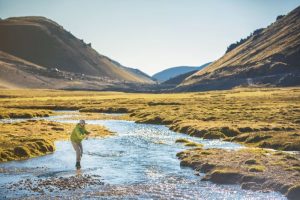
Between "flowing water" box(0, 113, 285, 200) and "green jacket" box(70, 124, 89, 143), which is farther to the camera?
"green jacket" box(70, 124, 89, 143)

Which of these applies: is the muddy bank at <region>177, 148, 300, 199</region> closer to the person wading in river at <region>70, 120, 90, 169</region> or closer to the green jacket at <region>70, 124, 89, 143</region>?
the person wading in river at <region>70, 120, 90, 169</region>

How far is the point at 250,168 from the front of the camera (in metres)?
33.6

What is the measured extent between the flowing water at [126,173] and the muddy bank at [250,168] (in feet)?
2.90

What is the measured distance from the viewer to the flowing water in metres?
27.8

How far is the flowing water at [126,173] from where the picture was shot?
27.8 m

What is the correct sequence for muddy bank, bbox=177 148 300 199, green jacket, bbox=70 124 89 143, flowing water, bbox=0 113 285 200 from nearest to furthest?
flowing water, bbox=0 113 285 200 → muddy bank, bbox=177 148 300 199 → green jacket, bbox=70 124 89 143

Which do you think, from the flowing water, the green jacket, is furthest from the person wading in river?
the flowing water

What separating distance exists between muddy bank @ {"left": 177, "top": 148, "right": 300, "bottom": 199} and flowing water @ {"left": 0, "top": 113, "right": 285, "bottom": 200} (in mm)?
885

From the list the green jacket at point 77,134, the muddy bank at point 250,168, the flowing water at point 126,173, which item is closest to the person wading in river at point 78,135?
the green jacket at point 77,134

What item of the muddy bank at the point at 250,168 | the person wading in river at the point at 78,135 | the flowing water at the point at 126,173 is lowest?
the flowing water at the point at 126,173

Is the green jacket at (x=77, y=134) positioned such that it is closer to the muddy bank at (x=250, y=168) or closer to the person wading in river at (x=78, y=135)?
the person wading in river at (x=78, y=135)

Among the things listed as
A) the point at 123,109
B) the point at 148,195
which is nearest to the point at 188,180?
the point at 148,195

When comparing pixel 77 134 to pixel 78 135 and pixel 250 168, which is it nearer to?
pixel 78 135

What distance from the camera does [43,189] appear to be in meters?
28.7
